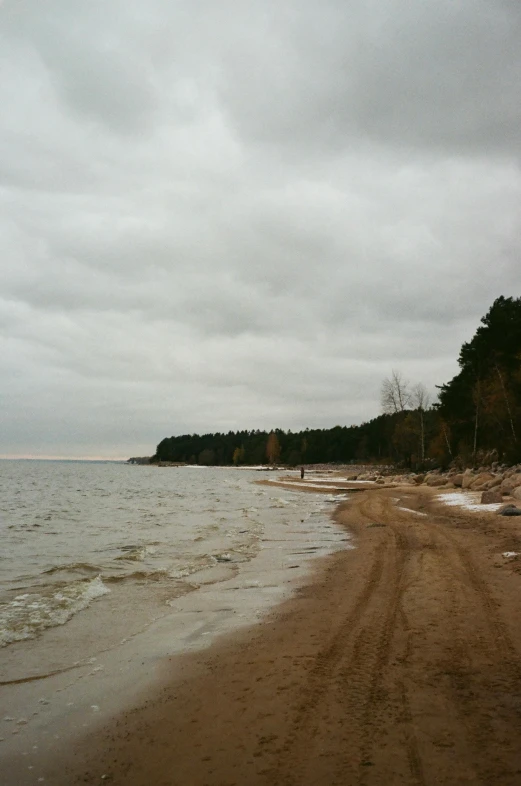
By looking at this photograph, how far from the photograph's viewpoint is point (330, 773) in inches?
128

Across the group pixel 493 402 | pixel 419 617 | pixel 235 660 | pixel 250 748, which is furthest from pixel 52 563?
pixel 493 402

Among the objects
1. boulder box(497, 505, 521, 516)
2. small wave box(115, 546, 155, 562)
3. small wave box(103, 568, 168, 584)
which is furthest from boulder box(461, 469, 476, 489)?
small wave box(103, 568, 168, 584)

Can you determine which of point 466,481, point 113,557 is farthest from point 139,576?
point 466,481

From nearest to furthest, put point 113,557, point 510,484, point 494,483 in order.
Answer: point 113,557 → point 510,484 → point 494,483

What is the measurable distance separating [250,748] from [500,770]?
1.62 m

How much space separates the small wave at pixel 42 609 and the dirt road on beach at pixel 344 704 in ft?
8.77

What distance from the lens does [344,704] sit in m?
4.14

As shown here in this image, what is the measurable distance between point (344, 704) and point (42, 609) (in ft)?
18.7

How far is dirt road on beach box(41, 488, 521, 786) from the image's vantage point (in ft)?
10.9

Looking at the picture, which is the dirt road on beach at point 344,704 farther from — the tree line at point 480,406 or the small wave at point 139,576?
the tree line at point 480,406

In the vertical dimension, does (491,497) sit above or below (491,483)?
below

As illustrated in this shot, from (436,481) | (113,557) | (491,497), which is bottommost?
(113,557)

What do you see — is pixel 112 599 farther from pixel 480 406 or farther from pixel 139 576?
pixel 480 406

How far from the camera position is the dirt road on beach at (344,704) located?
10.9 feet
